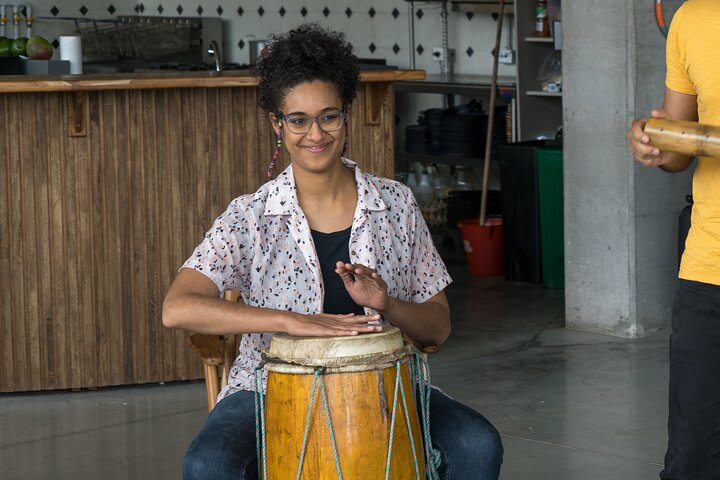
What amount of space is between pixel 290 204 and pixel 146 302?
2454mm

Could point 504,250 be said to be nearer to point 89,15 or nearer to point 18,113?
point 18,113

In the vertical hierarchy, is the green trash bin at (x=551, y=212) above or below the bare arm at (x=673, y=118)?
below

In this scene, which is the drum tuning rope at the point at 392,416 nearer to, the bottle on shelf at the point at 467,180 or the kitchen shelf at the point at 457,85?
the kitchen shelf at the point at 457,85

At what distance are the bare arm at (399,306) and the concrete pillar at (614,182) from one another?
3.03 metres

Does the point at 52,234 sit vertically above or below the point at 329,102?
below

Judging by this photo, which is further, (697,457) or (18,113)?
(18,113)

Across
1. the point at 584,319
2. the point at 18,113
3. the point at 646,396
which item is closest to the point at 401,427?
the point at 646,396

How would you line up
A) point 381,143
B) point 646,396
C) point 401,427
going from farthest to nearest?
1. point 381,143
2. point 646,396
3. point 401,427

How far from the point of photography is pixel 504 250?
786 centimetres

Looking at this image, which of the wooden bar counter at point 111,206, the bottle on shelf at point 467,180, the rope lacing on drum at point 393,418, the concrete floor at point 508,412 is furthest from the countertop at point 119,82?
the bottle on shelf at point 467,180

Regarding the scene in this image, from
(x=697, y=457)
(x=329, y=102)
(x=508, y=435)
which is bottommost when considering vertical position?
(x=508, y=435)

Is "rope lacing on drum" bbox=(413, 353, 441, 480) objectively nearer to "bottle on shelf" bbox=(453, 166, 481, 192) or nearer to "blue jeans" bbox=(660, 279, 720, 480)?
"blue jeans" bbox=(660, 279, 720, 480)

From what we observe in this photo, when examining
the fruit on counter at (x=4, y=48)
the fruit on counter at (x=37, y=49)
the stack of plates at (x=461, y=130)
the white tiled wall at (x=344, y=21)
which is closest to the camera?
the fruit on counter at (x=37, y=49)

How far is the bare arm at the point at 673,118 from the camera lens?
285 cm
